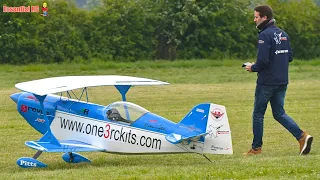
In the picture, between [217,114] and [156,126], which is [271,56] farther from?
[156,126]

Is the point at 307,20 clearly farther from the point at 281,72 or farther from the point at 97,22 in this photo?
the point at 281,72

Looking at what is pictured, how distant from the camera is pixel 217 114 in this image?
1000 centimetres

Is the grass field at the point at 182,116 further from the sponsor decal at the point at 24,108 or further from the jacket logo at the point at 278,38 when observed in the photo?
the jacket logo at the point at 278,38

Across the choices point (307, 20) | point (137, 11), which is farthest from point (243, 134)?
point (307, 20)

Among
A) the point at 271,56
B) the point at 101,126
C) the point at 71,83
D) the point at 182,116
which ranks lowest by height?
the point at 182,116

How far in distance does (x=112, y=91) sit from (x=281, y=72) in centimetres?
1457

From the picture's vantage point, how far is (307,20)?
42.8 metres

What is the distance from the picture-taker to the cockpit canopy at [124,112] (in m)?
10.8

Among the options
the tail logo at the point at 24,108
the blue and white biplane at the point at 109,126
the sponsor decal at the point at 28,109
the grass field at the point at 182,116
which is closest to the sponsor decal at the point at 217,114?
the blue and white biplane at the point at 109,126

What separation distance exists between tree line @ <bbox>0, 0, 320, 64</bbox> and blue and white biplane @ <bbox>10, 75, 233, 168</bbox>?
24.1 metres

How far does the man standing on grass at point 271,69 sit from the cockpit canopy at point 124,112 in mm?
1678

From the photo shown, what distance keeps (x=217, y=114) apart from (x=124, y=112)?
5.01ft

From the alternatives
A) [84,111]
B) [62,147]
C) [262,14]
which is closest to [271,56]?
[262,14]

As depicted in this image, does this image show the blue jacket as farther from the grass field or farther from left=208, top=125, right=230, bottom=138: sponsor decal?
left=208, top=125, right=230, bottom=138: sponsor decal
